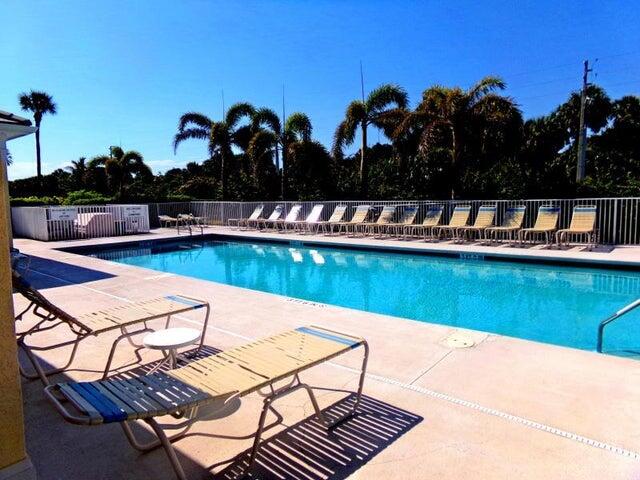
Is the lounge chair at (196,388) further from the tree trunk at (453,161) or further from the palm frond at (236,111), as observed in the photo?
the palm frond at (236,111)

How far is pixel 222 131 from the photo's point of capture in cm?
1997

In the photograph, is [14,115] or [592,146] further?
[592,146]

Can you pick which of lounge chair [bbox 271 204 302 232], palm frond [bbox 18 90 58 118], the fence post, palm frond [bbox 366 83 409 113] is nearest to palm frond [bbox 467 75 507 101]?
palm frond [bbox 366 83 409 113]

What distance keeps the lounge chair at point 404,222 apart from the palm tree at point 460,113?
178 cm

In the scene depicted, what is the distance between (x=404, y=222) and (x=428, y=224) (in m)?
0.74

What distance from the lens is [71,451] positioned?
2467mm

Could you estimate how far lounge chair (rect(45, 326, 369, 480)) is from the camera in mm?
1882

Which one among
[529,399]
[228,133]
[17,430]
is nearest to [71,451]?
[17,430]

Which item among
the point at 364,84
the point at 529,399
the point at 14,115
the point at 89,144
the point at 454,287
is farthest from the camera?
the point at 89,144

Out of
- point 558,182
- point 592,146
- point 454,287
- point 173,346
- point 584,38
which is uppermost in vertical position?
point 584,38

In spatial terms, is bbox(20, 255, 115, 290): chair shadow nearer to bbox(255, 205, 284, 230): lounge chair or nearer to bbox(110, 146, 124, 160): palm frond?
bbox(255, 205, 284, 230): lounge chair

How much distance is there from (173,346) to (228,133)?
18.2 m

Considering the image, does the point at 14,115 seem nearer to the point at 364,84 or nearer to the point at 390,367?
the point at 390,367

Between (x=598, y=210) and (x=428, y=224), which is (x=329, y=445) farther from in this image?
(x=598, y=210)
